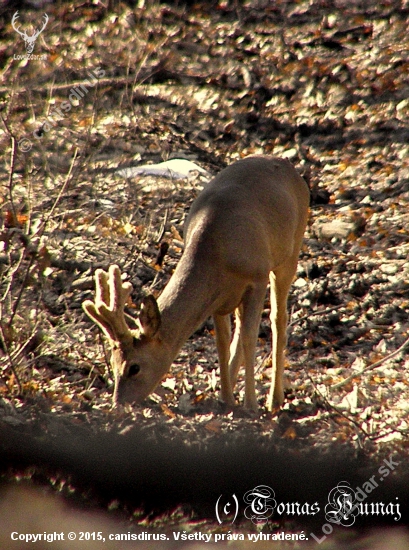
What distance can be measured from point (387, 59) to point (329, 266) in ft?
20.8

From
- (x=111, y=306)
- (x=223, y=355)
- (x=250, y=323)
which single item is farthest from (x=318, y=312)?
(x=111, y=306)

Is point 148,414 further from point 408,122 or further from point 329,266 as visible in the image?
point 408,122

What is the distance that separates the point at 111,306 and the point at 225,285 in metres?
1.02

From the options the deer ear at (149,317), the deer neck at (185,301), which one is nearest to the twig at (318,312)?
the deer neck at (185,301)

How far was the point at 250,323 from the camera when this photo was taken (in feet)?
20.6

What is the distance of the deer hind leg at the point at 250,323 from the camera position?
625cm

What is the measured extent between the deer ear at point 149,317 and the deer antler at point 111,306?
12 centimetres

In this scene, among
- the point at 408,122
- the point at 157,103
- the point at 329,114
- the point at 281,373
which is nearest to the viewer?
the point at 281,373

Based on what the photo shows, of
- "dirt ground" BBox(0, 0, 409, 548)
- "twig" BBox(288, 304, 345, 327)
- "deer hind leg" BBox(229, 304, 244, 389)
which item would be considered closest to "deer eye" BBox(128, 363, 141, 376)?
"dirt ground" BBox(0, 0, 409, 548)

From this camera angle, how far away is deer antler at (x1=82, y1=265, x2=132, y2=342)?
5.41 meters

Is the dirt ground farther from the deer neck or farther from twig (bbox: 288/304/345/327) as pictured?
the deer neck

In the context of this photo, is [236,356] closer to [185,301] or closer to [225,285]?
[225,285]

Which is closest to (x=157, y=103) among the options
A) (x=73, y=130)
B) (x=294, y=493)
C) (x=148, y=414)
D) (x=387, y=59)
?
(x=73, y=130)

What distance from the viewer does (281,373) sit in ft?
23.5
